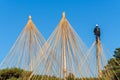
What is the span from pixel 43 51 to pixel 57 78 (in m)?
1.12

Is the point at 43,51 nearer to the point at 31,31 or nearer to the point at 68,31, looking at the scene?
the point at 68,31

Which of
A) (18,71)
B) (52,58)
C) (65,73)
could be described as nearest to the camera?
(65,73)

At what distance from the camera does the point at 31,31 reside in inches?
666

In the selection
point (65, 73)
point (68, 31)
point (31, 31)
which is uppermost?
point (31, 31)

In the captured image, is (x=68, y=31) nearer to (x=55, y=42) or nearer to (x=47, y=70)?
(x=55, y=42)

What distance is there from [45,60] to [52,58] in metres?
0.26

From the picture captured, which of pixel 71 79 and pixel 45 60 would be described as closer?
pixel 45 60

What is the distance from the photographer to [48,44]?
12625mm

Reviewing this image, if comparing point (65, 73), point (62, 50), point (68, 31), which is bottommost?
point (65, 73)

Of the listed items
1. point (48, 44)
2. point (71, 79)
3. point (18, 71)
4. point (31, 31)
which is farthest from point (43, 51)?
point (18, 71)

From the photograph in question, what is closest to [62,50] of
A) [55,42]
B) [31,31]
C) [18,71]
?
[55,42]

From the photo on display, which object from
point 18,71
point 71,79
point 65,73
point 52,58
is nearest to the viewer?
point 65,73

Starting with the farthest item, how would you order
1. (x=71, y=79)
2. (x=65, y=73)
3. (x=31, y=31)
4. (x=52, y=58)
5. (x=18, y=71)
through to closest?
(x=18, y=71) < (x=31, y=31) < (x=71, y=79) < (x=52, y=58) < (x=65, y=73)

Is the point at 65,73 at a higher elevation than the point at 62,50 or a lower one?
lower
